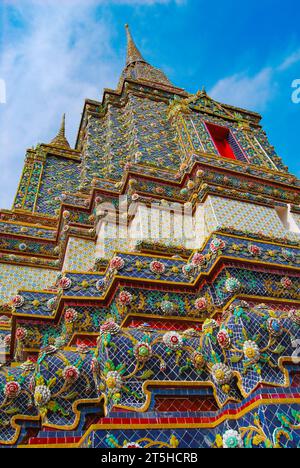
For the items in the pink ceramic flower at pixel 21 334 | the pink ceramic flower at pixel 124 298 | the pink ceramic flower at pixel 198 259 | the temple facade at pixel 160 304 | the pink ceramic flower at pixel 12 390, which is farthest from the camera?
the pink ceramic flower at pixel 21 334

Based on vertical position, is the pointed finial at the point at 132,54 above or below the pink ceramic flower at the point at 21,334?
above

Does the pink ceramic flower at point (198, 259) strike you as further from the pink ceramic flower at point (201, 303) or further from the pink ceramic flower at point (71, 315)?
the pink ceramic flower at point (71, 315)

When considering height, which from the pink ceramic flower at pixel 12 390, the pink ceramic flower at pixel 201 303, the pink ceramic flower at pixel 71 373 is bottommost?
the pink ceramic flower at pixel 71 373

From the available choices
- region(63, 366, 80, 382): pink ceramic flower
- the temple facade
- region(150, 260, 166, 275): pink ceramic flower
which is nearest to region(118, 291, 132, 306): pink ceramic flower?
the temple facade

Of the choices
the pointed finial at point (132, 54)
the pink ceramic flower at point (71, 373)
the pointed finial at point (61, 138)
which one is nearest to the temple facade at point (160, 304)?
the pink ceramic flower at point (71, 373)

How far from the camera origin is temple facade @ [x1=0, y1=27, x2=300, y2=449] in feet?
10.2

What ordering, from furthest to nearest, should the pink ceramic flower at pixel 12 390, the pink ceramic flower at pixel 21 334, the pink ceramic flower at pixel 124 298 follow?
the pink ceramic flower at pixel 21 334, the pink ceramic flower at pixel 124 298, the pink ceramic flower at pixel 12 390

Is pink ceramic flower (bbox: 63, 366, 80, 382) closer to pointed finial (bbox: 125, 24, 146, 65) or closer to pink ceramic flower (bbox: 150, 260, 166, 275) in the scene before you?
pink ceramic flower (bbox: 150, 260, 166, 275)

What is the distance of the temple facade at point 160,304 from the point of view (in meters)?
3.10

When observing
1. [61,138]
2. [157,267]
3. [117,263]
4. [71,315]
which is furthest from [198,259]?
[61,138]

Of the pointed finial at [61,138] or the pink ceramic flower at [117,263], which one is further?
the pointed finial at [61,138]
